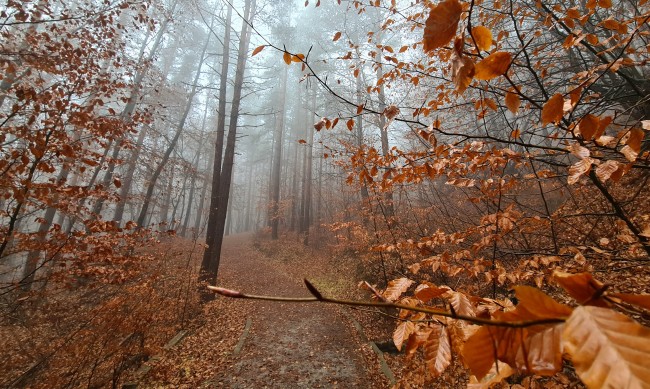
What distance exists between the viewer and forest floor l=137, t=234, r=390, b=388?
4695 mm

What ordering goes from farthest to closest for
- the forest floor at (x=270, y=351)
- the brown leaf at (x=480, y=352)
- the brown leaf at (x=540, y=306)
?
1. the forest floor at (x=270, y=351)
2. the brown leaf at (x=480, y=352)
3. the brown leaf at (x=540, y=306)

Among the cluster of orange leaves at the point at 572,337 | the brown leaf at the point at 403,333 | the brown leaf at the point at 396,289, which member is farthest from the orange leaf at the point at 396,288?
the cluster of orange leaves at the point at 572,337

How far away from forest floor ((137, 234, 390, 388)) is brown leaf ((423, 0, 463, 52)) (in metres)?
5.32

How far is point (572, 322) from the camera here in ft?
1.32

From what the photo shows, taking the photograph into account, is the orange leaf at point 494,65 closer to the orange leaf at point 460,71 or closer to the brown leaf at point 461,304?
the orange leaf at point 460,71

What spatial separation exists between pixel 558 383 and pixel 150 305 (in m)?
6.12

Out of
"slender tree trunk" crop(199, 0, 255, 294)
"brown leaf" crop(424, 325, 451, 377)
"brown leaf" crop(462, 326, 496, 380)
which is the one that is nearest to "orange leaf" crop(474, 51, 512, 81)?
"brown leaf" crop(462, 326, 496, 380)

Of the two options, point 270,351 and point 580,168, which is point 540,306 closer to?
point 580,168

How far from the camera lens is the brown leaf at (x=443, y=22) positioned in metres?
0.80

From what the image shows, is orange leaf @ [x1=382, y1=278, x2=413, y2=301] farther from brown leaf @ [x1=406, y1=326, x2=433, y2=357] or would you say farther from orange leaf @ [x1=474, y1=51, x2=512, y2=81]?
orange leaf @ [x1=474, y1=51, x2=512, y2=81]

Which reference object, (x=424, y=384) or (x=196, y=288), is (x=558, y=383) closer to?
(x=424, y=384)

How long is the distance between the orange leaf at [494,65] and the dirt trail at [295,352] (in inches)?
204

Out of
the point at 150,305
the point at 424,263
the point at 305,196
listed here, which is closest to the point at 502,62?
the point at 424,263

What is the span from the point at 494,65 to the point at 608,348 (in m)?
0.92
